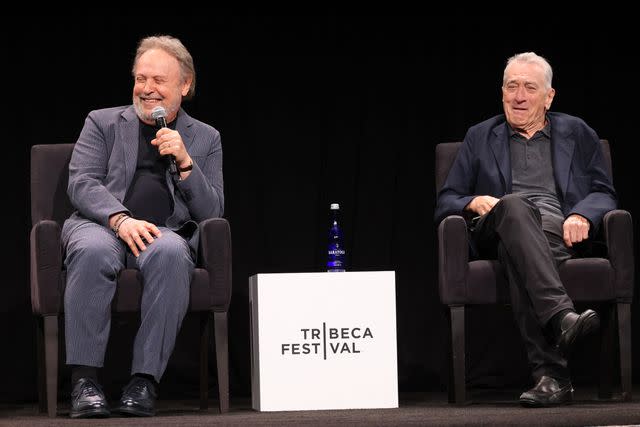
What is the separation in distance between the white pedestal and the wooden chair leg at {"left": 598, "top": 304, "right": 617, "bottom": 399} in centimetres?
78

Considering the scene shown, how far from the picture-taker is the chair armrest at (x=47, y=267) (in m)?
3.23

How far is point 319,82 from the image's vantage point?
4559mm

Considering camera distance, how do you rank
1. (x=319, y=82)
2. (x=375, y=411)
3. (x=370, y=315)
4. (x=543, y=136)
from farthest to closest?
1. (x=319, y=82)
2. (x=543, y=136)
3. (x=370, y=315)
4. (x=375, y=411)

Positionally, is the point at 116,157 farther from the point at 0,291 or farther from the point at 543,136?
the point at 543,136

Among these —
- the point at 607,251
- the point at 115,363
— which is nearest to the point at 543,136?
the point at 607,251

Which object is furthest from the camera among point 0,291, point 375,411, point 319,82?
point 319,82

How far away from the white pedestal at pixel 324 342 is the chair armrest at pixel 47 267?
2.05 feet

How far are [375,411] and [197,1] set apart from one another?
2.06 meters

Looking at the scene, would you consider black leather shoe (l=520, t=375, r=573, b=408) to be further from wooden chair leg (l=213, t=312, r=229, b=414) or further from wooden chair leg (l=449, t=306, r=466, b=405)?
wooden chair leg (l=213, t=312, r=229, b=414)

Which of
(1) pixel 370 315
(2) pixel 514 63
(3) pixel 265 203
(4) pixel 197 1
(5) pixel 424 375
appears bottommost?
(5) pixel 424 375

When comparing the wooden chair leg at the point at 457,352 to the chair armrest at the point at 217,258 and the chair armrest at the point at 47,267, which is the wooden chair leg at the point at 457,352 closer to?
the chair armrest at the point at 217,258

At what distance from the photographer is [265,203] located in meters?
4.46

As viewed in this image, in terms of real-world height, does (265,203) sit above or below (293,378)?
above

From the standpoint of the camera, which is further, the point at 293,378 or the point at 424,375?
the point at 424,375
